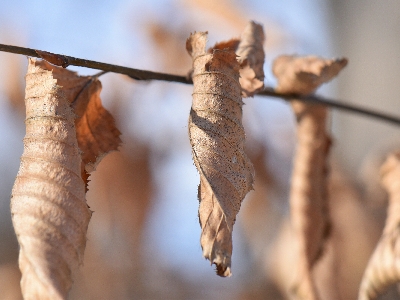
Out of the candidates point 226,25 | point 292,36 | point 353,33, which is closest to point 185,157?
point 226,25

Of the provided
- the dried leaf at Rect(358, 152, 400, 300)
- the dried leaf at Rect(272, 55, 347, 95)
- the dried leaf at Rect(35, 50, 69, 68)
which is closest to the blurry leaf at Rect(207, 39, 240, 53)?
the dried leaf at Rect(272, 55, 347, 95)

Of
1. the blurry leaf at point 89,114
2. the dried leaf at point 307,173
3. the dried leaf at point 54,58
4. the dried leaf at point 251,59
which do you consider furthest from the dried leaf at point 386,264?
the dried leaf at point 54,58

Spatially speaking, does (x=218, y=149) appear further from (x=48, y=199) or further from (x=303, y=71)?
(x=303, y=71)

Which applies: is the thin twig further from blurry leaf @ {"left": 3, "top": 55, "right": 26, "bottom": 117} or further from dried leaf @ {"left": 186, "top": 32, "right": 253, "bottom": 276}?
blurry leaf @ {"left": 3, "top": 55, "right": 26, "bottom": 117}

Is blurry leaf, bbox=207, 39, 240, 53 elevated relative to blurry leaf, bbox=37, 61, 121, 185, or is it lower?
elevated

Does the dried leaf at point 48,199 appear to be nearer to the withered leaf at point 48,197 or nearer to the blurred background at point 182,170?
the withered leaf at point 48,197

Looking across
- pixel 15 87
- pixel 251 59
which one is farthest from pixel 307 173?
pixel 15 87
